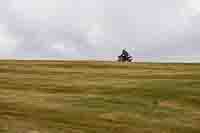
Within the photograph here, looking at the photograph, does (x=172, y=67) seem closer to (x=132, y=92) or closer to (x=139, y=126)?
(x=132, y=92)

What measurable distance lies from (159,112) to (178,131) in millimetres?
491

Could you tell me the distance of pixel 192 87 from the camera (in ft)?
17.9

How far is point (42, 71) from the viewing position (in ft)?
24.3

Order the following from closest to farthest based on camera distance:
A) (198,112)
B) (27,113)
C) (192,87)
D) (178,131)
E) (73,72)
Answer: (178,131) → (198,112) → (27,113) → (192,87) → (73,72)

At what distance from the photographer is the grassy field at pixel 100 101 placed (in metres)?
4.49

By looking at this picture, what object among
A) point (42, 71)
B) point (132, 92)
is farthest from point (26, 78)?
point (132, 92)

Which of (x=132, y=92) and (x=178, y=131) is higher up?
(x=132, y=92)

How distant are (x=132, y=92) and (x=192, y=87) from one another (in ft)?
3.06

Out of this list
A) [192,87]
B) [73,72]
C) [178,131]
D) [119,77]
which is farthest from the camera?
[73,72]

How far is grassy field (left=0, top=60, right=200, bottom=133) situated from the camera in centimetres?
449

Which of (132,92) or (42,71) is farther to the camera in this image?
(42,71)

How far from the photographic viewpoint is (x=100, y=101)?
5.20 metres

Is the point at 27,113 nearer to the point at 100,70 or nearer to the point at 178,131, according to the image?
the point at 178,131

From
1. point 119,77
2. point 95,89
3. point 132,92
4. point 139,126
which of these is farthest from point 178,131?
point 119,77
